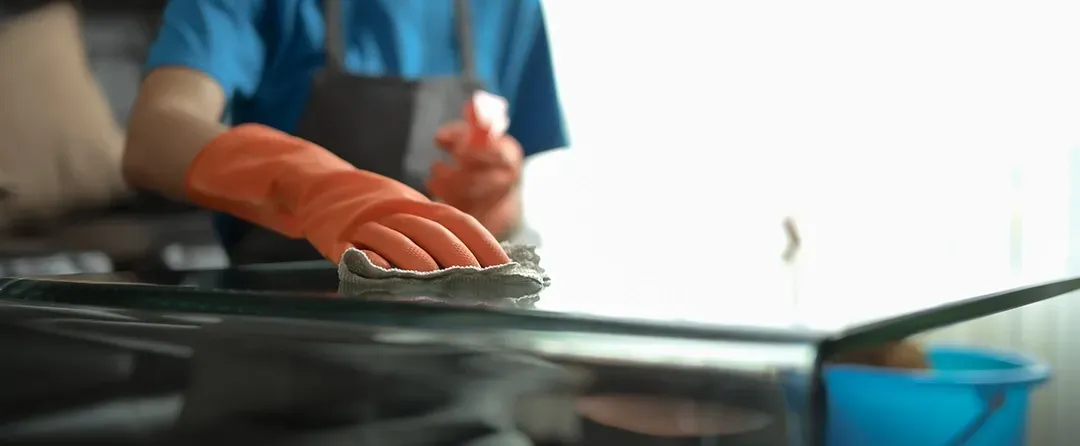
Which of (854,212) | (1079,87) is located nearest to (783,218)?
(854,212)

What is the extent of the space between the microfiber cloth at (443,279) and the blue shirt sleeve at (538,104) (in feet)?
2.54

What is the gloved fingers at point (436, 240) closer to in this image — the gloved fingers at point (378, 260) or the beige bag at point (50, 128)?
the gloved fingers at point (378, 260)

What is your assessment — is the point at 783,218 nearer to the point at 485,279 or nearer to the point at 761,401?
the point at 485,279

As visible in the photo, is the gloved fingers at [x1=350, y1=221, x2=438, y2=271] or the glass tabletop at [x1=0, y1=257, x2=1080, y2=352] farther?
the gloved fingers at [x1=350, y1=221, x2=438, y2=271]

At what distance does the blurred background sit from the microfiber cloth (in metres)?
0.16

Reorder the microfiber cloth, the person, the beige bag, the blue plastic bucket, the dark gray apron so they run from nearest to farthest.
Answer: the blue plastic bucket, the microfiber cloth, the person, the beige bag, the dark gray apron

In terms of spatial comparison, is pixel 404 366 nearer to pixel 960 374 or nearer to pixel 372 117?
pixel 960 374

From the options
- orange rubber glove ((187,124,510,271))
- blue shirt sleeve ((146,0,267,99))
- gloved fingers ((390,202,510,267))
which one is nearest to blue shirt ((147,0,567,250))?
blue shirt sleeve ((146,0,267,99))

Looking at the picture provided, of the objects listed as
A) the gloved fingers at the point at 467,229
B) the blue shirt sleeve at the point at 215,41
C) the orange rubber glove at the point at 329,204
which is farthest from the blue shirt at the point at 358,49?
the gloved fingers at the point at 467,229

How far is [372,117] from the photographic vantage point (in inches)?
35.5

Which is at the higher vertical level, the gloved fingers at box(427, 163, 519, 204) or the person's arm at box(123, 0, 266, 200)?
the person's arm at box(123, 0, 266, 200)

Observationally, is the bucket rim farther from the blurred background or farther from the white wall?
the white wall

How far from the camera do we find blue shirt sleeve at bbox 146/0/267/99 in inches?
30.3

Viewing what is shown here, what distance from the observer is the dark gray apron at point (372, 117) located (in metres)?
0.88
